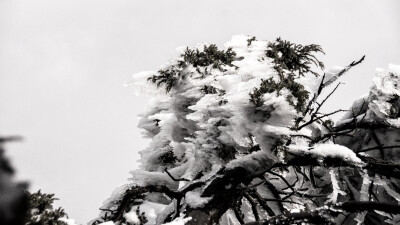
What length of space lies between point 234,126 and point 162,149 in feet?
6.64

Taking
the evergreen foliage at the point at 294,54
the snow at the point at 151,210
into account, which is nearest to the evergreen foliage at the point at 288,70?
the evergreen foliage at the point at 294,54

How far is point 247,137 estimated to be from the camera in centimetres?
346

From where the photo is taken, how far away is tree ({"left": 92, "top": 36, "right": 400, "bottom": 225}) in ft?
10.9

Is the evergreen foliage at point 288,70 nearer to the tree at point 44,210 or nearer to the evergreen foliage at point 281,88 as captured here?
the evergreen foliage at point 281,88

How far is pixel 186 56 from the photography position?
4.23 metres

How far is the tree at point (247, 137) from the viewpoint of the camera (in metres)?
3.32

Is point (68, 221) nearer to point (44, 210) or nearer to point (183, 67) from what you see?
point (44, 210)

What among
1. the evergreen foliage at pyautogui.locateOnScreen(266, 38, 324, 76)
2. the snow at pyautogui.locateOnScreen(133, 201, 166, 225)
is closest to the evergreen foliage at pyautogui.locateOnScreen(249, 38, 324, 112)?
the evergreen foliage at pyautogui.locateOnScreen(266, 38, 324, 76)

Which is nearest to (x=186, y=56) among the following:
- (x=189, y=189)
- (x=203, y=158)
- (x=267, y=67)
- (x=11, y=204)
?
(x=267, y=67)

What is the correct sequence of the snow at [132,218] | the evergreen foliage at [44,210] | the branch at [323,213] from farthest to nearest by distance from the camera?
the snow at [132,218] < the branch at [323,213] < the evergreen foliage at [44,210]

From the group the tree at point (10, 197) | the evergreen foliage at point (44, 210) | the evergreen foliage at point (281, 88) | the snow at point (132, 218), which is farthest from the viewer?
the snow at point (132, 218)

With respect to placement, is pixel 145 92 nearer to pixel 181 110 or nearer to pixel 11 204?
pixel 181 110

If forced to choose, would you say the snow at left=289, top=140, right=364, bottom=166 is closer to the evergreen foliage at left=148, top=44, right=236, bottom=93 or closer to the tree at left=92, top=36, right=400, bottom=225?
the tree at left=92, top=36, right=400, bottom=225

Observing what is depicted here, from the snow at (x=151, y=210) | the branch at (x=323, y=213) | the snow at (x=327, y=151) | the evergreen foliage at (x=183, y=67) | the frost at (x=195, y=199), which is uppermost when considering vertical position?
the evergreen foliage at (x=183, y=67)
